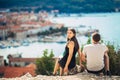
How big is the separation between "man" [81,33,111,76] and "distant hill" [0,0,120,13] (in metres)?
9.73

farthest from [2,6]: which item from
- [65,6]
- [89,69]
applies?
[89,69]

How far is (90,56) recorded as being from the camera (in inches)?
158

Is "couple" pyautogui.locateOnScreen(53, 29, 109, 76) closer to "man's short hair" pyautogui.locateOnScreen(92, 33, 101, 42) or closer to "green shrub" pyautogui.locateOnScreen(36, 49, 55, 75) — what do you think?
"man's short hair" pyautogui.locateOnScreen(92, 33, 101, 42)

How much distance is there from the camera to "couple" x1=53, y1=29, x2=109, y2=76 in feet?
12.9

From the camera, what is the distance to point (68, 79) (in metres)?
3.85

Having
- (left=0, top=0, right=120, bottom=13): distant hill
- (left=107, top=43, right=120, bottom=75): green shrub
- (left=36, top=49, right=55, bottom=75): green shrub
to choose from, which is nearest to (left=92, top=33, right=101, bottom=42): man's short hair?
(left=107, top=43, right=120, bottom=75): green shrub

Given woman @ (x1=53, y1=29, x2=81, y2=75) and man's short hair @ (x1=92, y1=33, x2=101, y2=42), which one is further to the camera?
woman @ (x1=53, y1=29, x2=81, y2=75)

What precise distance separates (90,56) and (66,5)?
1636 centimetres

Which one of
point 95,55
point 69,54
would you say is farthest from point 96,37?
point 69,54

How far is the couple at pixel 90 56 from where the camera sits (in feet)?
12.9

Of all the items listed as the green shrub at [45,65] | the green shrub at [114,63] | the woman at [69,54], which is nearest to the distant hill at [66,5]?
the green shrub at [45,65]

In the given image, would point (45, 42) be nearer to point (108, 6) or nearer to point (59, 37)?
point (59, 37)

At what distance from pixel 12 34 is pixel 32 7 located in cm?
499

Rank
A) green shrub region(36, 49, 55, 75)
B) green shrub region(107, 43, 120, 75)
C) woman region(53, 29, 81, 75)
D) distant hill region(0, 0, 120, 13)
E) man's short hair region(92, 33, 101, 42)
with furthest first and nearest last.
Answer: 1. distant hill region(0, 0, 120, 13)
2. green shrub region(36, 49, 55, 75)
3. green shrub region(107, 43, 120, 75)
4. woman region(53, 29, 81, 75)
5. man's short hair region(92, 33, 101, 42)
